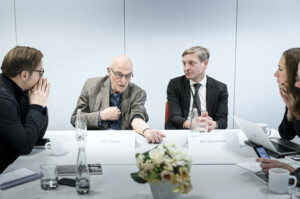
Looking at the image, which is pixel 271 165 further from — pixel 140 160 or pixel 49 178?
pixel 49 178

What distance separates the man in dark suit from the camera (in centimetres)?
326

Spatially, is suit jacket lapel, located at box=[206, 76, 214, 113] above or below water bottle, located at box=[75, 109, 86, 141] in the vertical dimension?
above

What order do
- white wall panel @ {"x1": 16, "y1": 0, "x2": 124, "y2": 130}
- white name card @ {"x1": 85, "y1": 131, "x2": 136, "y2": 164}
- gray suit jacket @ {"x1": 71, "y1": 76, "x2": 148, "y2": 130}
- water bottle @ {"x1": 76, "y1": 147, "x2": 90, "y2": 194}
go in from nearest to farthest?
water bottle @ {"x1": 76, "y1": 147, "x2": 90, "y2": 194}
white name card @ {"x1": 85, "y1": 131, "x2": 136, "y2": 164}
gray suit jacket @ {"x1": 71, "y1": 76, "x2": 148, "y2": 130}
white wall panel @ {"x1": 16, "y1": 0, "x2": 124, "y2": 130}

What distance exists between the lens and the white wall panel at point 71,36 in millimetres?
4461

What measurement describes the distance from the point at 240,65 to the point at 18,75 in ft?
10.8

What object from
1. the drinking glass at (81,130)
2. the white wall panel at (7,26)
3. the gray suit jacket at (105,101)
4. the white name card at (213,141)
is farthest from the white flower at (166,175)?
the white wall panel at (7,26)

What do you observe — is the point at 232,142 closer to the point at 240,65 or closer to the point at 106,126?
the point at 106,126

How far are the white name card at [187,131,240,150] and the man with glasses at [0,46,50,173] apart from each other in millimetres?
1035

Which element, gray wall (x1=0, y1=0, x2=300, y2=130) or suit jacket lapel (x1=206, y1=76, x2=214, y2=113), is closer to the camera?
suit jacket lapel (x1=206, y1=76, x2=214, y2=113)

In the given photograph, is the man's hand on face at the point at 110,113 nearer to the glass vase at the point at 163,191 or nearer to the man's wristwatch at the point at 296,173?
the glass vase at the point at 163,191

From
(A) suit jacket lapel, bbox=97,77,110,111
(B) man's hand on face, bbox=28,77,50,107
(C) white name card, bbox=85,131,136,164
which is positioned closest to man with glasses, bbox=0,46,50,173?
(B) man's hand on face, bbox=28,77,50,107

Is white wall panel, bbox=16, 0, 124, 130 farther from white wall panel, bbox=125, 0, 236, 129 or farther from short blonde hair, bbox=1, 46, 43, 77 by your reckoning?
short blonde hair, bbox=1, 46, 43, 77

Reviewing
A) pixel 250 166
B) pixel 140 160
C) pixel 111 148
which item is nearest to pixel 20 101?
pixel 111 148

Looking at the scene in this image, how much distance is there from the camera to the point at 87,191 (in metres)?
1.49
